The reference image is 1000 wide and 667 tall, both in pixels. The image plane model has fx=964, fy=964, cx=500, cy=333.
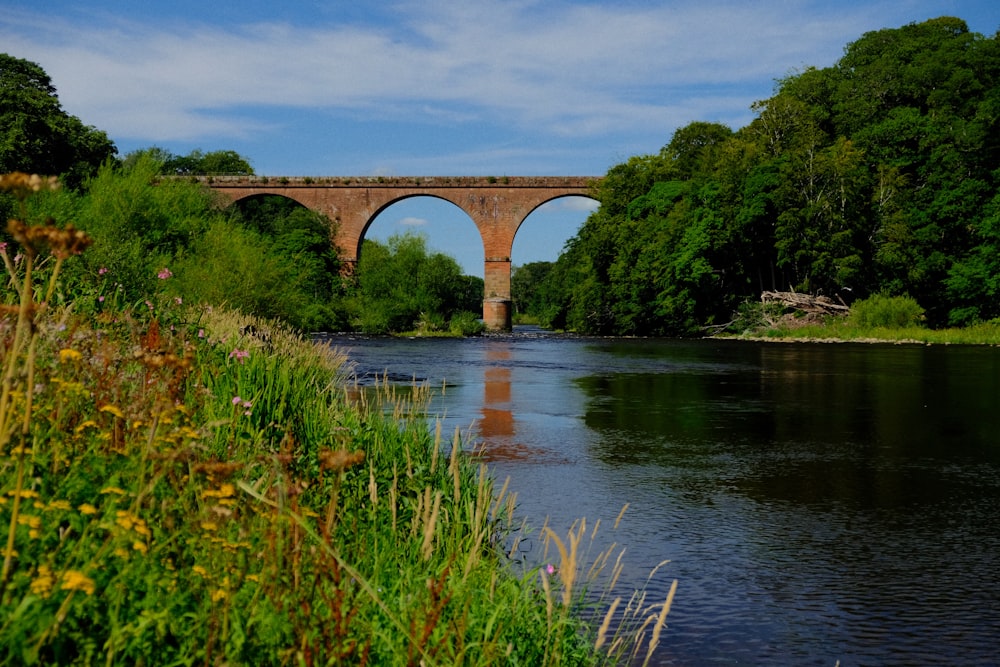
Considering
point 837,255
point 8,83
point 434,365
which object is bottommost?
point 434,365

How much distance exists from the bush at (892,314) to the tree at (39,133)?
2878 cm

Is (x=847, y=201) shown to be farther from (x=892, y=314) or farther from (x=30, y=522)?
(x=30, y=522)

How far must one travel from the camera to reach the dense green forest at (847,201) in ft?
128

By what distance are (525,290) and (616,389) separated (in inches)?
4493

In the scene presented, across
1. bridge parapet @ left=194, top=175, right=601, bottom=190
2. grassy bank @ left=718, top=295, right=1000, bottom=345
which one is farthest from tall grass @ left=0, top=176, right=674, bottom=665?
bridge parapet @ left=194, top=175, right=601, bottom=190

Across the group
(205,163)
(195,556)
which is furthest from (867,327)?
(205,163)

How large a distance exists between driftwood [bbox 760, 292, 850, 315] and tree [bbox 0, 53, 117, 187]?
2760 centimetres

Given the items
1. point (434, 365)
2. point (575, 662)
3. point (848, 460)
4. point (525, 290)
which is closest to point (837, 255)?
point (434, 365)

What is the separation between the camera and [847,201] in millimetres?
39812

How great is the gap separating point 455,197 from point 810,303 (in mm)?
22230

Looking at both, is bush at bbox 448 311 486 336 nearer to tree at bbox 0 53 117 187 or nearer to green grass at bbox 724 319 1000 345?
green grass at bbox 724 319 1000 345

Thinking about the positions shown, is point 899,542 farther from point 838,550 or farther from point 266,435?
point 266,435

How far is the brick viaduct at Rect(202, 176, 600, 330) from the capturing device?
54.5m

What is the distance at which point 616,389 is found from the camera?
58.1 feet
